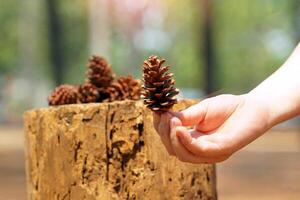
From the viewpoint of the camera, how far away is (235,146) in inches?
47.5

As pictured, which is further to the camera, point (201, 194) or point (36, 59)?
point (36, 59)

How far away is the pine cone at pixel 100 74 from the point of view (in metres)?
1.79

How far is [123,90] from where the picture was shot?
1750mm

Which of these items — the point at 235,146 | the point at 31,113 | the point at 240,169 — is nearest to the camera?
the point at 235,146

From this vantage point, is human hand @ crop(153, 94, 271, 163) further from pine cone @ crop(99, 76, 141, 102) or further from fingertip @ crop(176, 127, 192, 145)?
pine cone @ crop(99, 76, 141, 102)

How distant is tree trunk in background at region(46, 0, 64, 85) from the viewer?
33.5ft

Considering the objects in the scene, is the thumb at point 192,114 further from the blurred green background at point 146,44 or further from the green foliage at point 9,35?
the green foliage at point 9,35

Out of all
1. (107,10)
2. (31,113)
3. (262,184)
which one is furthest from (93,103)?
(107,10)

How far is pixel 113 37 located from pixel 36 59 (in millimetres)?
2479

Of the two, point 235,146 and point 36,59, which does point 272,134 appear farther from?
point 36,59

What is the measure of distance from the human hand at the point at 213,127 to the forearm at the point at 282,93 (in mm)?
19

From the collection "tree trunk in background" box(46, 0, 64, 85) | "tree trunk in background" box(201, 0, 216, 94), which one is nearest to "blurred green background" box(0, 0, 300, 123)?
"tree trunk in background" box(46, 0, 64, 85)

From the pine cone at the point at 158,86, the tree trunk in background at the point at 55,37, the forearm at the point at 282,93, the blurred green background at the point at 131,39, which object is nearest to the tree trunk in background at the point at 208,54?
the tree trunk in background at the point at 55,37

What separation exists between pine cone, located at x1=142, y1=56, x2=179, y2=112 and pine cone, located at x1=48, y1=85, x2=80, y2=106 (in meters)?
0.61
